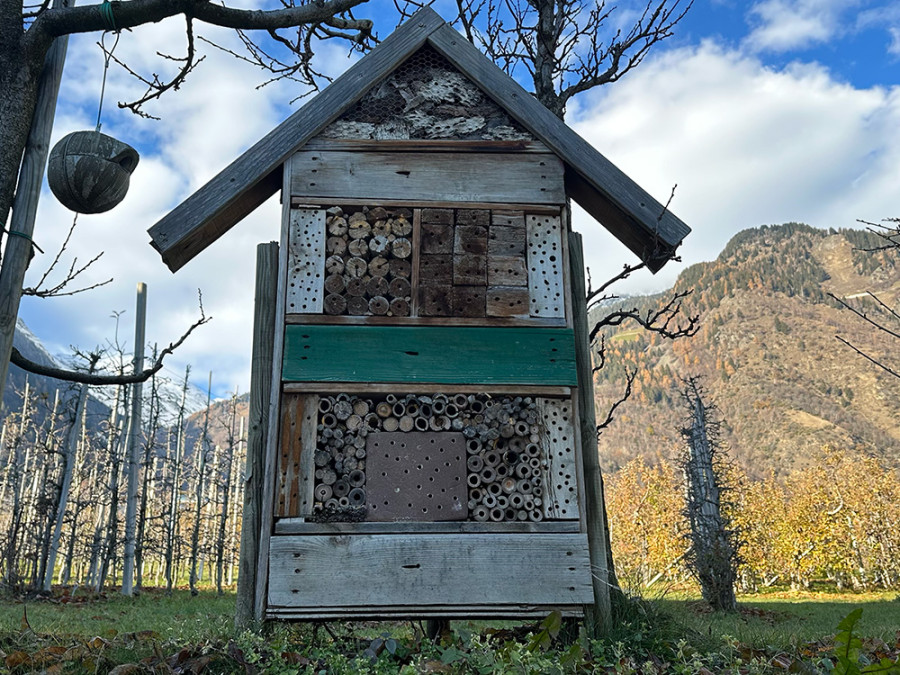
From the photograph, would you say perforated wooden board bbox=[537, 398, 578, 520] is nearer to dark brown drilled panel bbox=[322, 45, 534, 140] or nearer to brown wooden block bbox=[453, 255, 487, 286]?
brown wooden block bbox=[453, 255, 487, 286]

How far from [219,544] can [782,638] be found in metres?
23.9

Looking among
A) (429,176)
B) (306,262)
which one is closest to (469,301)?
(429,176)

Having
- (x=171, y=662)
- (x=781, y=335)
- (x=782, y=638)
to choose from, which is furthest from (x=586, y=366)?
(x=781, y=335)

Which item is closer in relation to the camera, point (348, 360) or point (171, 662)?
point (171, 662)

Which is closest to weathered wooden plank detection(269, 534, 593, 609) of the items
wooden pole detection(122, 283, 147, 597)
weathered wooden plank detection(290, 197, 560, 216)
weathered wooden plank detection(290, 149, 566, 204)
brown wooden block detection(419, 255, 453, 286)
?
brown wooden block detection(419, 255, 453, 286)

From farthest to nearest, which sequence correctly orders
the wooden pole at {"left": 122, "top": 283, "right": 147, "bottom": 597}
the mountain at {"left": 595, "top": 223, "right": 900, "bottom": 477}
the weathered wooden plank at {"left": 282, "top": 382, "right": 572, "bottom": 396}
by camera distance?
the mountain at {"left": 595, "top": 223, "right": 900, "bottom": 477} < the wooden pole at {"left": 122, "top": 283, "right": 147, "bottom": 597} < the weathered wooden plank at {"left": 282, "top": 382, "right": 572, "bottom": 396}

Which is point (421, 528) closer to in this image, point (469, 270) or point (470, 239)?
point (469, 270)

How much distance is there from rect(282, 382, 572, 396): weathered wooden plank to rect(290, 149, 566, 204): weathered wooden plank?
1.47 meters

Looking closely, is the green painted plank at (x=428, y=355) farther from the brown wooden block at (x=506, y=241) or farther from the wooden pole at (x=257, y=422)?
the brown wooden block at (x=506, y=241)

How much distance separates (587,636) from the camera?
15.0 ft

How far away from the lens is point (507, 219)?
5.40 metres

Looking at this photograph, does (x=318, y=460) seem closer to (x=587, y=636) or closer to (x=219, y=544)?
(x=587, y=636)

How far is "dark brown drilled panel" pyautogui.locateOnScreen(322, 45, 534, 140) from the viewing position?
5.55 meters

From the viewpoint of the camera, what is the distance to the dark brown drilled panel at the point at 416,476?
15.4 feet
